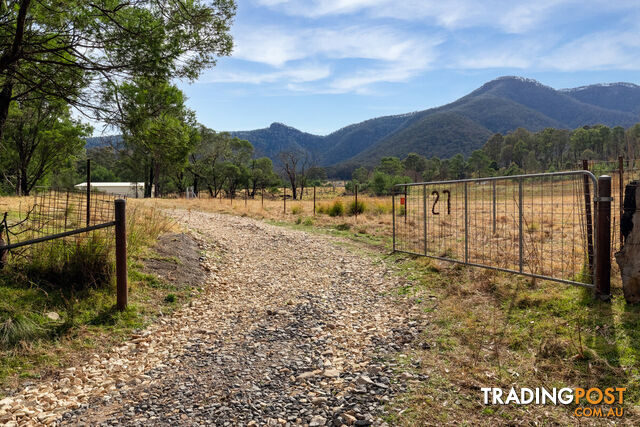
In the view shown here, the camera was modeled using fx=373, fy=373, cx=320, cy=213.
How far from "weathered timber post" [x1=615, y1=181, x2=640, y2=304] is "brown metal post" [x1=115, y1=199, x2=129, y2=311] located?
620 cm

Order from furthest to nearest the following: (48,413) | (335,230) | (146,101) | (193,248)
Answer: (335,230)
(193,248)
(146,101)
(48,413)

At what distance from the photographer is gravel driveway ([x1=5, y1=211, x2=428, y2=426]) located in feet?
10.00

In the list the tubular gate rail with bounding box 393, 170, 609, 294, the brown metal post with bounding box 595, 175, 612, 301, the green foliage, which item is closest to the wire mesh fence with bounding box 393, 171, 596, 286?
the tubular gate rail with bounding box 393, 170, 609, 294

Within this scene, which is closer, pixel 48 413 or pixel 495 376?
pixel 48 413

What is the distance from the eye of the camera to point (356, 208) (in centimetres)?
1859

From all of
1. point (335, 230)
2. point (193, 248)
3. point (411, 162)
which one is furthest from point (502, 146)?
point (193, 248)

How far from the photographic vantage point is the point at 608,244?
454 cm

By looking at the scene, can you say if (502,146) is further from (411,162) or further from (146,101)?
(146,101)

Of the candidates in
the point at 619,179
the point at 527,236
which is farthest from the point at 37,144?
the point at 619,179

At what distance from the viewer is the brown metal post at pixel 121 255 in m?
4.96

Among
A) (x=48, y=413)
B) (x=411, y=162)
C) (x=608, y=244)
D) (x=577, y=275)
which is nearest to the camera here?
(x=48, y=413)

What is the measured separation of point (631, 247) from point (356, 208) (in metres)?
14.4

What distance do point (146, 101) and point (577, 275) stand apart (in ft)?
24.8

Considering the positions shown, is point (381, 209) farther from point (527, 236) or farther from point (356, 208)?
point (527, 236)
